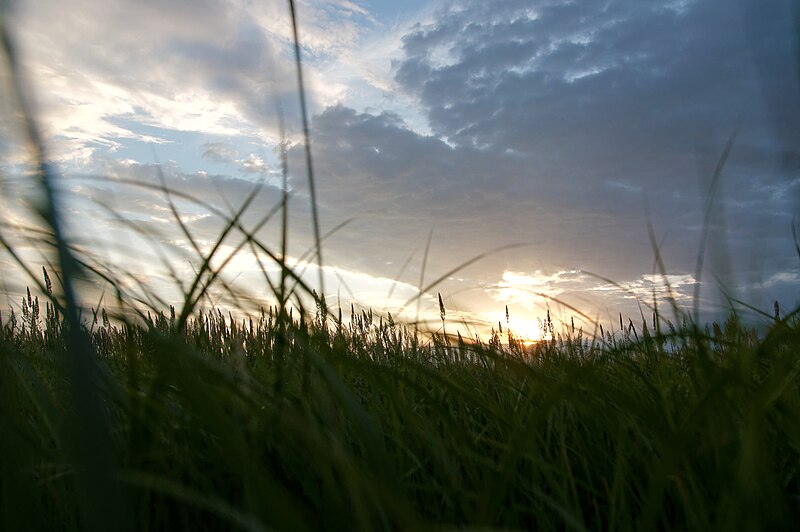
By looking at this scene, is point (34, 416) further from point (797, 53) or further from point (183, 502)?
point (797, 53)

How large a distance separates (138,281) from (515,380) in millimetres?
1419

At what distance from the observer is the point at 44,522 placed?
120cm

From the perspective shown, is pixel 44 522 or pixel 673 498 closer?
pixel 44 522

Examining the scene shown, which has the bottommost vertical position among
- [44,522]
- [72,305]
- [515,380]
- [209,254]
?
[44,522]

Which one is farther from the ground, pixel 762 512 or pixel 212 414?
pixel 212 414

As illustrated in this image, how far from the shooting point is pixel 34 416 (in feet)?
7.44

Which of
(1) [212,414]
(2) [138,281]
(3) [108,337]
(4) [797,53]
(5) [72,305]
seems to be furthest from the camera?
(3) [108,337]

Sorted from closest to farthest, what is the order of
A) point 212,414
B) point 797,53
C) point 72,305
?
point 72,305 → point 212,414 → point 797,53

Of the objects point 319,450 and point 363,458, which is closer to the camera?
point 319,450

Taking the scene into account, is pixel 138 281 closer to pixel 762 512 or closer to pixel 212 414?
pixel 212 414

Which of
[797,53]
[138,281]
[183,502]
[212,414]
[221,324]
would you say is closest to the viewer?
[212,414]

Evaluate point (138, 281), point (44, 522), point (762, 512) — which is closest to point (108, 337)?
point (138, 281)

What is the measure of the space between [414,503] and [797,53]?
1330mm


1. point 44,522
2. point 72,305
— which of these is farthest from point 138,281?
point 72,305
